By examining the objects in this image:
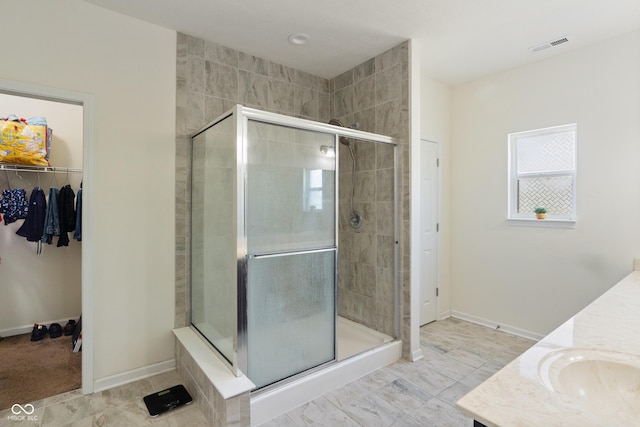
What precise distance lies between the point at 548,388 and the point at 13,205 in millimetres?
4099

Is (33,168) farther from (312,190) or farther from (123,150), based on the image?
(312,190)

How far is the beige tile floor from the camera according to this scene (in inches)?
77.7

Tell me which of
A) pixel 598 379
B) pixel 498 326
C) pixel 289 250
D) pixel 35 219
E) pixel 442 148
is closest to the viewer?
pixel 598 379

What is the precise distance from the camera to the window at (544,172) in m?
3.04

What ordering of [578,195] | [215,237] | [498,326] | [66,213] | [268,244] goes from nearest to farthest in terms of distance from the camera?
1. [268,244]
2. [215,237]
3. [578,195]
4. [66,213]
5. [498,326]

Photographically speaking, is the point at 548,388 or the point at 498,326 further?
the point at 498,326

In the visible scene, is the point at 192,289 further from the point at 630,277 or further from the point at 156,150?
the point at 630,277

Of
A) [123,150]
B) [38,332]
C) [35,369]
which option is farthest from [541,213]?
[38,332]

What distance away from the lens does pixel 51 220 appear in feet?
10.1

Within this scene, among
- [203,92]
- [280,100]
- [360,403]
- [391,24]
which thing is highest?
[391,24]

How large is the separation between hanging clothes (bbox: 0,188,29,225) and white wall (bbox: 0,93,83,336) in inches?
7.5

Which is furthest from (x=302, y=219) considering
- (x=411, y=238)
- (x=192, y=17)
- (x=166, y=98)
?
(x=192, y=17)

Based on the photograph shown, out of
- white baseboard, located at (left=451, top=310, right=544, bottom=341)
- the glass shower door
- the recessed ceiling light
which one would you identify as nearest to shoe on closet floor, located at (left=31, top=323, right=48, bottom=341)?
the glass shower door

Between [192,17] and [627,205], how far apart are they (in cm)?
371
